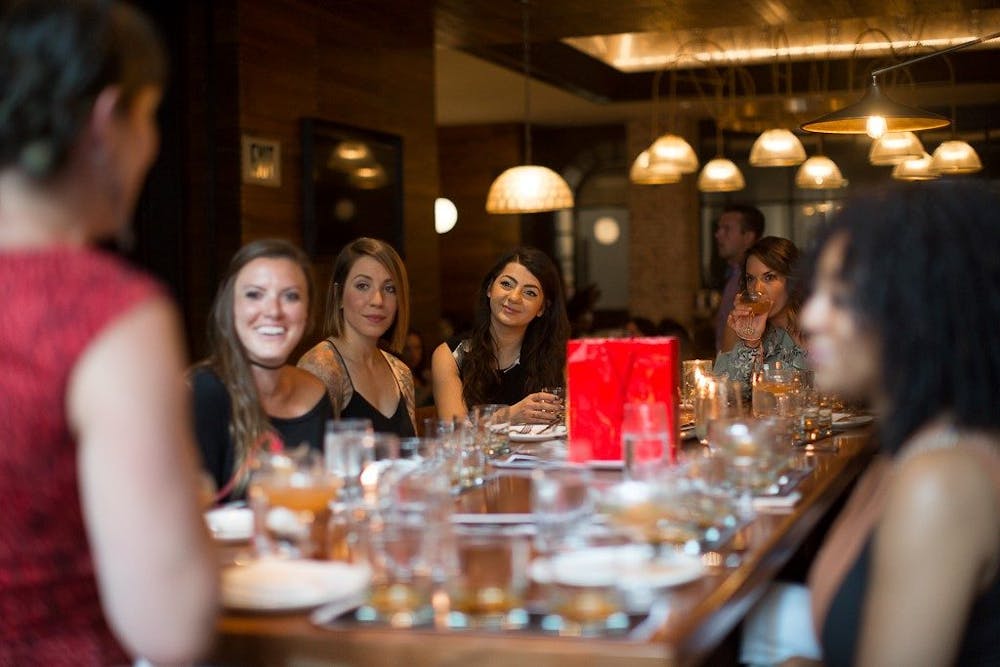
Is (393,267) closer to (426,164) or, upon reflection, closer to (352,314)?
(352,314)

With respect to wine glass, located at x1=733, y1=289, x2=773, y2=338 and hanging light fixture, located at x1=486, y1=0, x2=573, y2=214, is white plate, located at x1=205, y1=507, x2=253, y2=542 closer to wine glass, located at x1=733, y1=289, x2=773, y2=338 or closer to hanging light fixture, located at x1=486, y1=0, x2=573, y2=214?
wine glass, located at x1=733, y1=289, x2=773, y2=338

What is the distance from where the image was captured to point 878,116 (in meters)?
5.01

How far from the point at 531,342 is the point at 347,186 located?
246 cm

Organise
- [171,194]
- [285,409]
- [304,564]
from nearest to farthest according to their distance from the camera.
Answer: [304,564]
[285,409]
[171,194]

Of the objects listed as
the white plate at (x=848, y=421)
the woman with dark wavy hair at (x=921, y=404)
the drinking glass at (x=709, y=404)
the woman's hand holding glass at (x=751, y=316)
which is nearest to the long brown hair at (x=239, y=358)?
the drinking glass at (x=709, y=404)

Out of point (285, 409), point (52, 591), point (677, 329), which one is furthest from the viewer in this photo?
point (677, 329)

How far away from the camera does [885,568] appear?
184cm

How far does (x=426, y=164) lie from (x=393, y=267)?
159 inches

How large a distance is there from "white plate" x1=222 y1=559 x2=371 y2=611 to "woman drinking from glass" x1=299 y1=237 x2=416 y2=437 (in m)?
2.24

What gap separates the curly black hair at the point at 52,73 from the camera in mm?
1480

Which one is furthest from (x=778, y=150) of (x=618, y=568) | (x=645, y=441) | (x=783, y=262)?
(x=618, y=568)

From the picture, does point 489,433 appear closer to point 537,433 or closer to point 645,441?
point 537,433

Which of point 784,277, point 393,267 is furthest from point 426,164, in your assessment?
point 393,267

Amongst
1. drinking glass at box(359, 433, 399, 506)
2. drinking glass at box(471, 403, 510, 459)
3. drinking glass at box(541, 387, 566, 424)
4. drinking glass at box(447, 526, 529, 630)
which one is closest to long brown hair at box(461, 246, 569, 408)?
drinking glass at box(541, 387, 566, 424)
